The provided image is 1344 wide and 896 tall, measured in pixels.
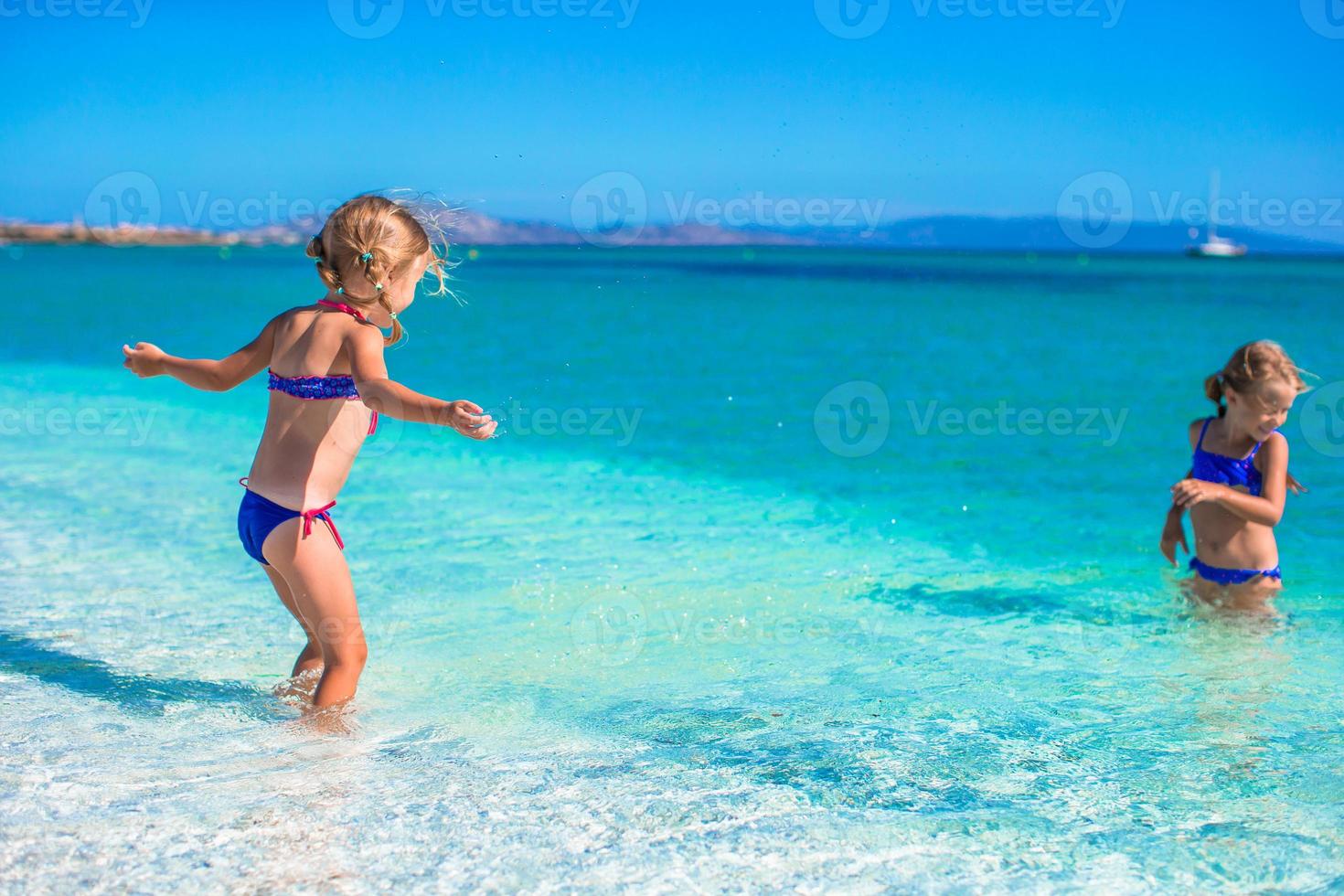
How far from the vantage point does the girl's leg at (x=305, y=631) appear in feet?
12.2

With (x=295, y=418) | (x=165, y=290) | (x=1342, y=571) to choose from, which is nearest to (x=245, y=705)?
(x=295, y=418)

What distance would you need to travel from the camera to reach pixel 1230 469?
16.1 feet

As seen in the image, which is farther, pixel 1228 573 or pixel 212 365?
pixel 1228 573

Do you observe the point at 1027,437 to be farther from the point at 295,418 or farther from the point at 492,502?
the point at 295,418

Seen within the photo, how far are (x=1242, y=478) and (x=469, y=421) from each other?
11.7ft

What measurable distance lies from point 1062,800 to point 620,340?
21.9 meters

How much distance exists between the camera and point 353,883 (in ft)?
8.25

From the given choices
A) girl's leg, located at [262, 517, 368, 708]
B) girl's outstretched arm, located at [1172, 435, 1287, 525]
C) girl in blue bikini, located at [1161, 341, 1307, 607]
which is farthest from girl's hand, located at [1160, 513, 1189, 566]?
girl's leg, located at [262, 517, 368, 708]

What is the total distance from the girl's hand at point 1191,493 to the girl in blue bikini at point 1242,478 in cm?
1

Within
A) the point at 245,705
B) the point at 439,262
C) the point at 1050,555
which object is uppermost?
the point at 439,262
